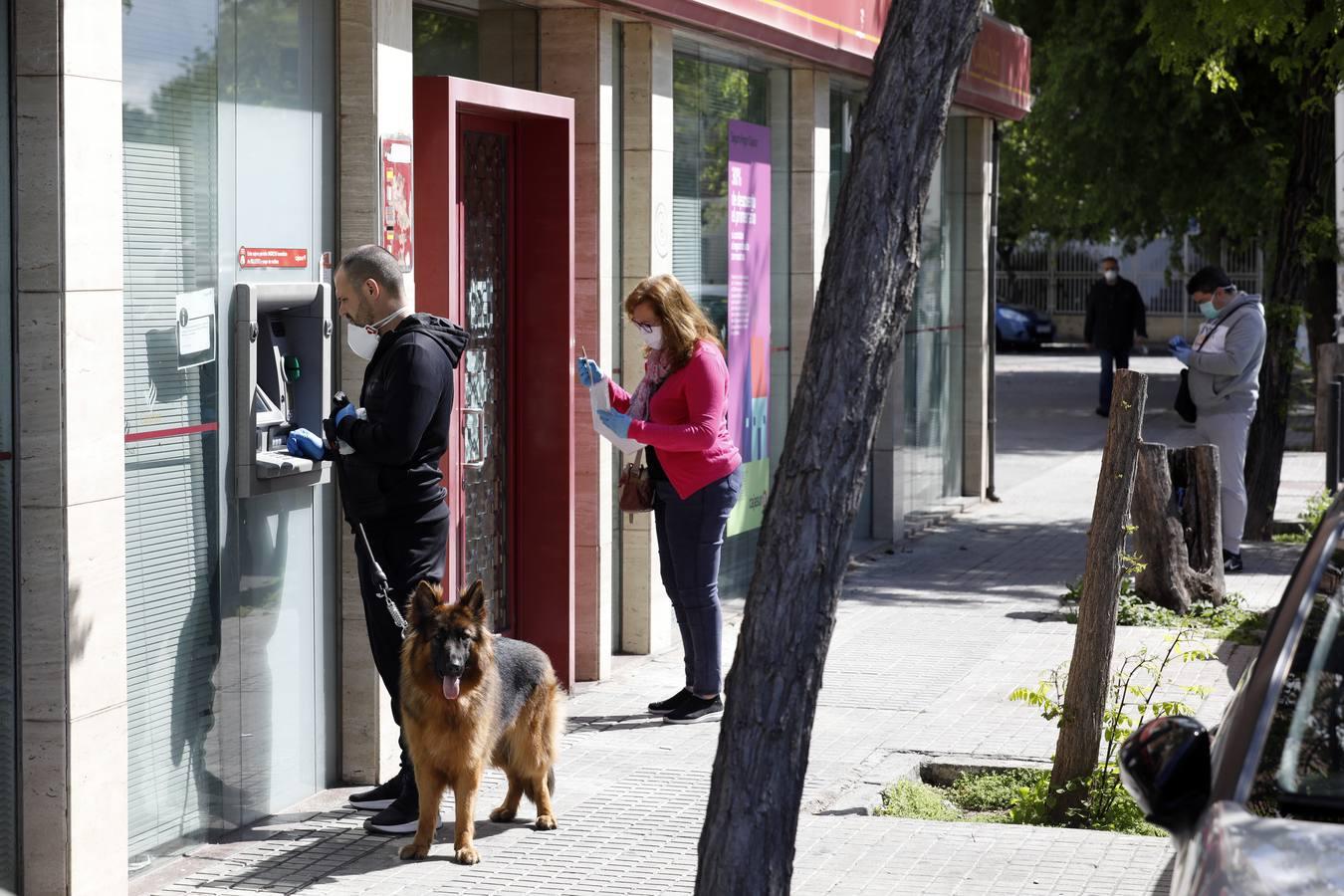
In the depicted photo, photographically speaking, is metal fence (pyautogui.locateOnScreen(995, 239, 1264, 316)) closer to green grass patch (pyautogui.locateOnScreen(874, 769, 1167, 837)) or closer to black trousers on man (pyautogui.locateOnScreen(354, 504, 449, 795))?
green grass patch (pyautogui.locateOnScreen(874, 769, 1167, 837))

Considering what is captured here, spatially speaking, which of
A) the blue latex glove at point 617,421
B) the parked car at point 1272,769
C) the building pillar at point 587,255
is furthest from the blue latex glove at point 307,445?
the parked car at point 1272,769

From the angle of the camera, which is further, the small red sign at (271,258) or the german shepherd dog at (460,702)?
the small red sign at (271,258)

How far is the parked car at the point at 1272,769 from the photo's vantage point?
3.14 meters

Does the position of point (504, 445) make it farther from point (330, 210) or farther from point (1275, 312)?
point (1275, 312)

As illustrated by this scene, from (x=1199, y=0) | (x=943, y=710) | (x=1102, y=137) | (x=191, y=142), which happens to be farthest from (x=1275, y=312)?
(x=191, y=142)

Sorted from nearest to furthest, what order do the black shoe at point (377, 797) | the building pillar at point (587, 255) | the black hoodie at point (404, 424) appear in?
the black hoodie at point (404, 424)
the black shoe at point (377, 797)
the building pillar at point (587, 255)

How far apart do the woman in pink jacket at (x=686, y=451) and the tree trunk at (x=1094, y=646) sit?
1.84 m

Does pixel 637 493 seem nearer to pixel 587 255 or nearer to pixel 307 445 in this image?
pixel 587 255

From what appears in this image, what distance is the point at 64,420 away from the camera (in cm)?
538

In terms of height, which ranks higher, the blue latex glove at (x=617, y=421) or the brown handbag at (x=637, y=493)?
the blue latex glove at (x=617, y=421)

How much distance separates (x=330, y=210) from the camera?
280 inches

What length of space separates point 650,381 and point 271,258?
2039mm

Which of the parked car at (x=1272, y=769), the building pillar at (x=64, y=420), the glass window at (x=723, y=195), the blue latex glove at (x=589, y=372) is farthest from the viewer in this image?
the glass window at (x=723, y=195)

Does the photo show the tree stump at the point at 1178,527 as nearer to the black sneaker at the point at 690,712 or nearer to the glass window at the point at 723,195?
the glass window at the point at 723,195
